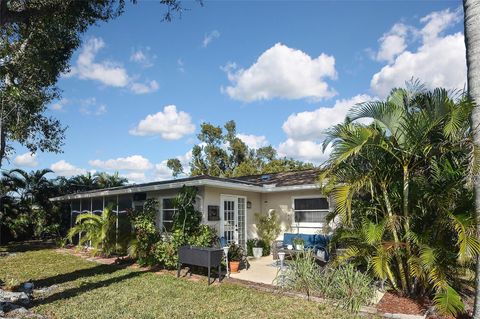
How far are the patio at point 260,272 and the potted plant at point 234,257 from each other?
0.23m

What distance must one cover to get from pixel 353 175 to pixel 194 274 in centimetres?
533

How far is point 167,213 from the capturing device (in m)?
12.2

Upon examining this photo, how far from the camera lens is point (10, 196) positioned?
61.3 feet

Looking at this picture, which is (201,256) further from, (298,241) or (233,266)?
(298,241)

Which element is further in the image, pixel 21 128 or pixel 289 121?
pixel 289 121

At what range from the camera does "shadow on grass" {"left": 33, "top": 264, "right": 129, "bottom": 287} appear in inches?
351

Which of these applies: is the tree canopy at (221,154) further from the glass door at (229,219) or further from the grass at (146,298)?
the grass at (146,298)

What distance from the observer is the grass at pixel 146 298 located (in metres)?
6.29

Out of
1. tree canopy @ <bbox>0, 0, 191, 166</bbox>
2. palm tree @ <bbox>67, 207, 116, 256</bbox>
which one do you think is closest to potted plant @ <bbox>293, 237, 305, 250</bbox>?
palm tree @ <bbox>67, 207, 116, 256</bbox>

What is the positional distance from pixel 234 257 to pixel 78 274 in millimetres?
4431

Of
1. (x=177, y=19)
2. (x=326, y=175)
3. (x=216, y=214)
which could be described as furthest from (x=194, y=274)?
(x=177, y=19)

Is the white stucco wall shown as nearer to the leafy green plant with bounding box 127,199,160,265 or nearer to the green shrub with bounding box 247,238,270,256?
the green shrub with bounding box 247,238,270,256

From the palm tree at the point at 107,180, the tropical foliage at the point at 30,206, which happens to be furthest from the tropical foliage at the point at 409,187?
the palm tree at the point at 107,180

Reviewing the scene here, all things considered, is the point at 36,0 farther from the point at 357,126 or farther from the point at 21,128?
the point at 357,126
